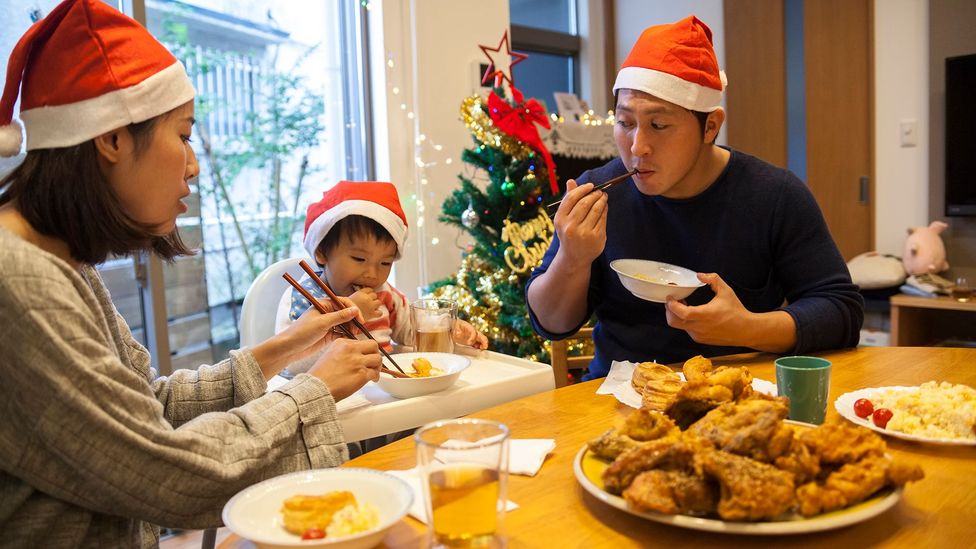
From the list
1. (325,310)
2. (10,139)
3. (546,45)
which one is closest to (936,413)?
(325,310)

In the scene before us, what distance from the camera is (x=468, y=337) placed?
1.99 m

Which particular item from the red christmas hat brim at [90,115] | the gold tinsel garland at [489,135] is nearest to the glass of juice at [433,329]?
the red christmas hat brim at [90,115]

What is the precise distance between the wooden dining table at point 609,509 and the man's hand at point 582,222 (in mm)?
443

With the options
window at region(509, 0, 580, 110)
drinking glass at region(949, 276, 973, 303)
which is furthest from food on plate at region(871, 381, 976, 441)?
window at region(509, 0, 580, 110)

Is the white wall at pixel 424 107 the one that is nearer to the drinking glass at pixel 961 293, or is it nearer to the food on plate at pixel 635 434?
the drinking glass at pixel 961 293

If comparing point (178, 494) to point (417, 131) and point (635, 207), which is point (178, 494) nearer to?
point (635, 207)

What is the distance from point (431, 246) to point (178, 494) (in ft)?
9.13

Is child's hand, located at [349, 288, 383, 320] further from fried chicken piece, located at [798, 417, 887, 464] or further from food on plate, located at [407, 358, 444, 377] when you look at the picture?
fried chicken piece, located at [798, 417, 887, 464]

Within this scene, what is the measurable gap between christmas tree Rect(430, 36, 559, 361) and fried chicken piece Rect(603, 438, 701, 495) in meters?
2.09

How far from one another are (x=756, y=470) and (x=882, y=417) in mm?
466

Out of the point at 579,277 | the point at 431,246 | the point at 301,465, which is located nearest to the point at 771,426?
the point at 301,465

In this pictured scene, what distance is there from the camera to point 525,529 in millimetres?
880

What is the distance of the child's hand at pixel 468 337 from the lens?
77.4 inches

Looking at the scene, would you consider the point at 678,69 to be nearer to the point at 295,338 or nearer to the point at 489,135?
the point at 295,338
